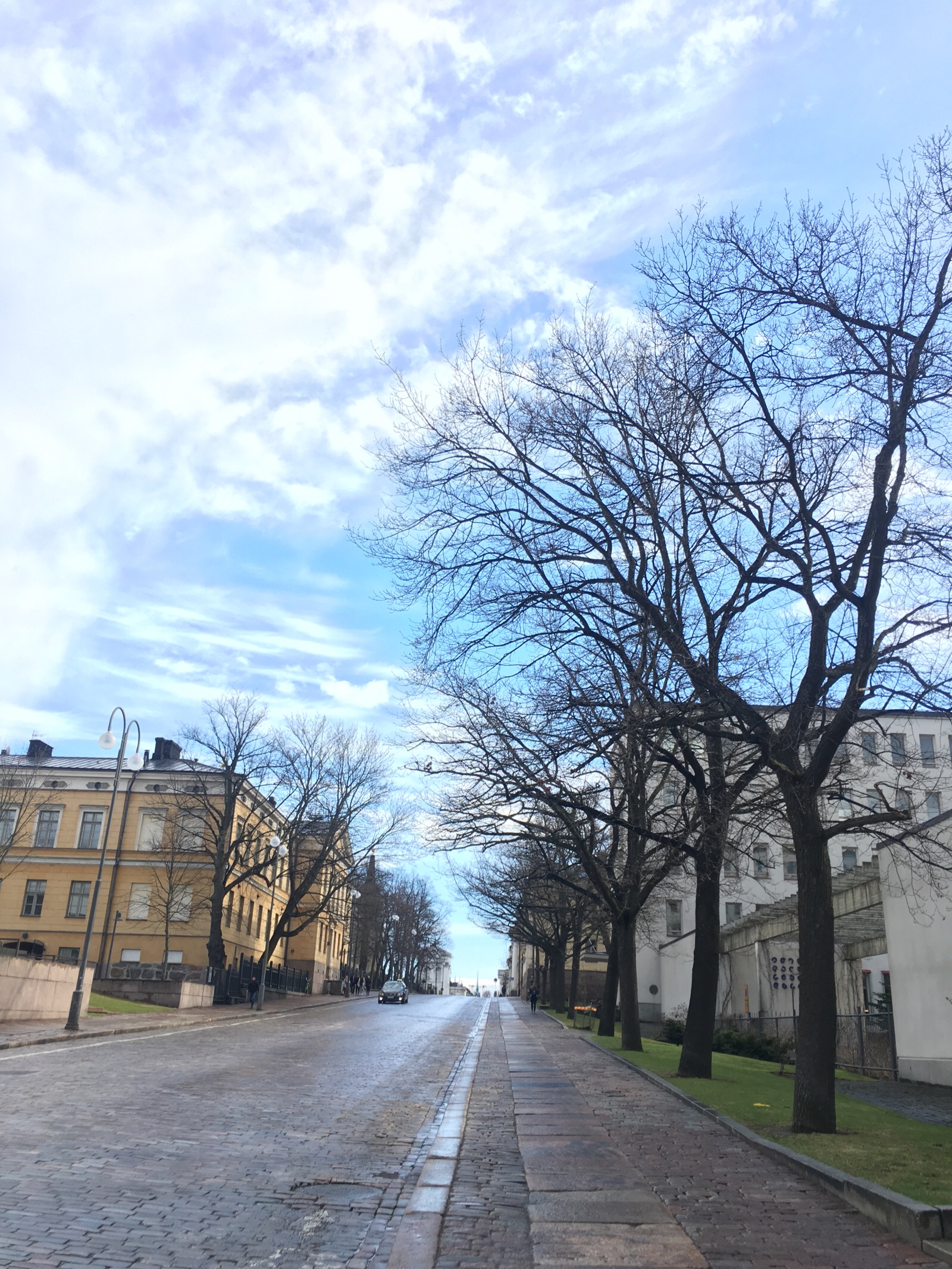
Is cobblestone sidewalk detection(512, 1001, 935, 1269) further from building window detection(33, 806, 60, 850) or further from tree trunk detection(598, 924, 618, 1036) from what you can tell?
building window detection(33, 806, 60, 850)

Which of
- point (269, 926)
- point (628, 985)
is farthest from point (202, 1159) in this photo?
point (269, 926)

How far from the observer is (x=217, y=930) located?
157 feet

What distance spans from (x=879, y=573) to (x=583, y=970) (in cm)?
8546

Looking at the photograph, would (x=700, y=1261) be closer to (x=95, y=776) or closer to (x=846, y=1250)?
(x=846, y=1250)

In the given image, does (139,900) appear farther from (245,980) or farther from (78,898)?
(245,980)

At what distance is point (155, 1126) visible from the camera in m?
10.1

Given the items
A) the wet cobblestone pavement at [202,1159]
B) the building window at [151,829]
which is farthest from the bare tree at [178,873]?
the wet cobblestone pavement at [202,1159]

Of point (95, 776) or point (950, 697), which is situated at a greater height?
point (95, 776)

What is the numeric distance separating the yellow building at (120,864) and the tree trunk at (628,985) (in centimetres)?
2878

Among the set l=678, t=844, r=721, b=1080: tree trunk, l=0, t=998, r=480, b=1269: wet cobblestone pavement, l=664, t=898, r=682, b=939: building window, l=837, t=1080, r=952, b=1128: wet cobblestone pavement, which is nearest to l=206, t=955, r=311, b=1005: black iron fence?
l=664, t=898, r=682, b=939: building window

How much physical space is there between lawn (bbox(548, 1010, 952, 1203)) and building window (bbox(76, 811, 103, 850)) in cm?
4478

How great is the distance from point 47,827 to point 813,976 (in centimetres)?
5366

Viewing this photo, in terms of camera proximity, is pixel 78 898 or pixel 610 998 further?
pixel 78 898

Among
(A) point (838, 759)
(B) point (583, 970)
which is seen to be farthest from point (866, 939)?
(B) point (583, 970)
